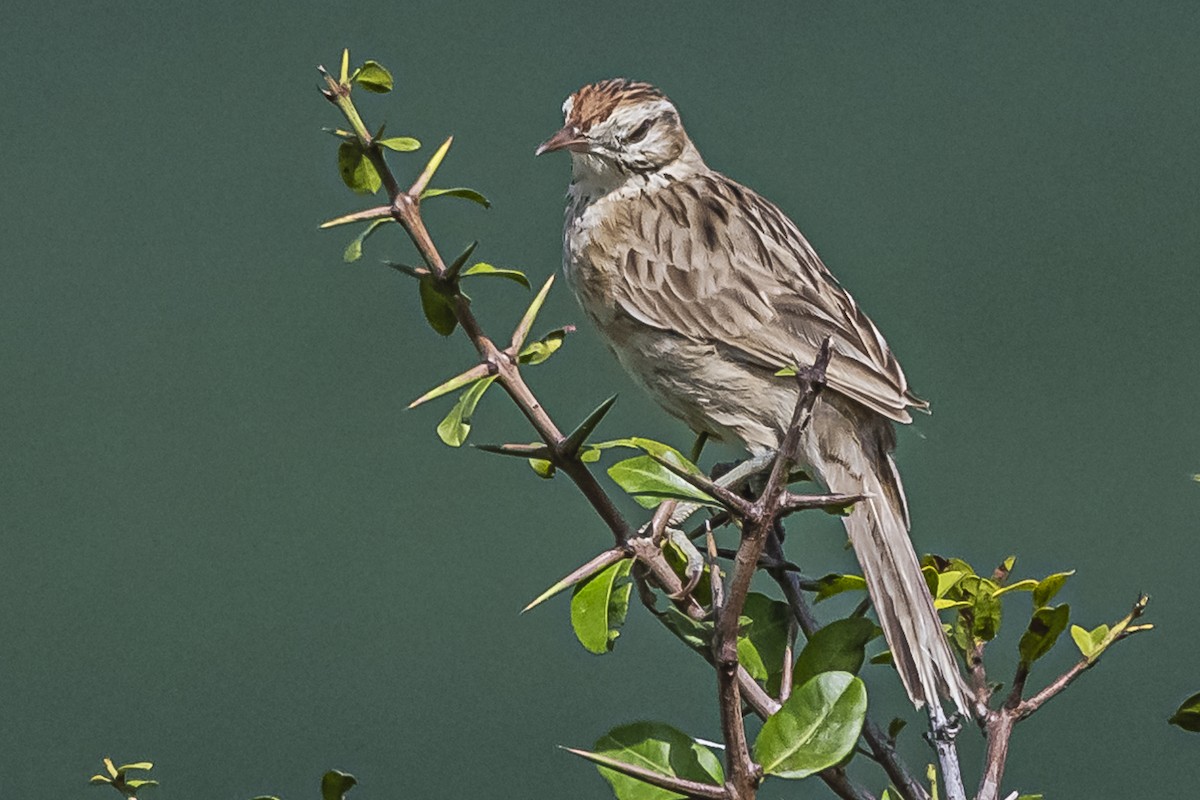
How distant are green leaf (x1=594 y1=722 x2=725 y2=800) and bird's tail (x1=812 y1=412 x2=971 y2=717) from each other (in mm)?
447

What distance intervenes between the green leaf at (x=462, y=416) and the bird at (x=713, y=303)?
1037 millimetres

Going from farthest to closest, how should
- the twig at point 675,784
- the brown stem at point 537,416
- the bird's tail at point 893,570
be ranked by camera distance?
the bird's tail at point 893,570
the brown stem at point 537,416
the twig at point 675,784

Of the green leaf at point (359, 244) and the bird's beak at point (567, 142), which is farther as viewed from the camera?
the bird's beak at point (567, 142)

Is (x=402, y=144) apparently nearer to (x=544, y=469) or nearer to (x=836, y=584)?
(x=544, y=469)

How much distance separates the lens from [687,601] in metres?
1.32

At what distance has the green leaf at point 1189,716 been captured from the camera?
4.05ft

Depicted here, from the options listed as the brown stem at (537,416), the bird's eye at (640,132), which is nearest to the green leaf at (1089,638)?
the brown stem at (537,416)

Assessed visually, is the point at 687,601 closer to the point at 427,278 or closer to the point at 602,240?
the point at 427,278

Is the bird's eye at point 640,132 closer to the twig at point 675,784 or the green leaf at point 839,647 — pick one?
the green leaf at point 839,647

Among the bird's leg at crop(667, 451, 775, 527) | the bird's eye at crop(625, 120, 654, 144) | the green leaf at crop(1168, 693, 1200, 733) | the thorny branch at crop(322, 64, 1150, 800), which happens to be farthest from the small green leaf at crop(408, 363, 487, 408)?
the bird's eye at crop(625, 120, 654, 144)


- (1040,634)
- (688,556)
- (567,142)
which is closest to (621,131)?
Result: (567,142)

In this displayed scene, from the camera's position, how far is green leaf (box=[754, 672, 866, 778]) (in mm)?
1020

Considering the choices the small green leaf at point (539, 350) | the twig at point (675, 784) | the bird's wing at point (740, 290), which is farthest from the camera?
the bird's wing at point (740, 290)

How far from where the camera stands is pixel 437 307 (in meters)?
1.25
